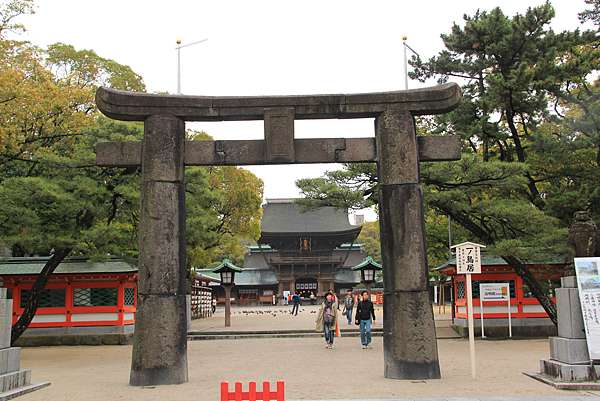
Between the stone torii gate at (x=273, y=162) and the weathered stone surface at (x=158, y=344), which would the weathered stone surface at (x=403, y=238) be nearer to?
the stone torii gate at (x=273, y=162)

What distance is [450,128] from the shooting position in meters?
20.2

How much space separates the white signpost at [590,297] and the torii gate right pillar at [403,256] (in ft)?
8.85

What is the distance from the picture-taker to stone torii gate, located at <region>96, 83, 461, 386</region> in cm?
1083

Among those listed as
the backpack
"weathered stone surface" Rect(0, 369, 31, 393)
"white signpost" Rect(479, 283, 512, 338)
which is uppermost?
"white signpost" Rect(479, 283, 512, 338)

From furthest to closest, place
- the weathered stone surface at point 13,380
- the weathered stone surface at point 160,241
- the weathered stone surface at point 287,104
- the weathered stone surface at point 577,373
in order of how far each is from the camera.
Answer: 1. the weathered stone surface at point 287,104
2. the weathered stone surface at point 160,241
3. the weathered stone surface at point 577,373
4. the weathered stone surface at point 13,380

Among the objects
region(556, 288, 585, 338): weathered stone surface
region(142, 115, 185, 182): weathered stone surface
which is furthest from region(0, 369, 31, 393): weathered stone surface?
region(556, 288, 585, 338): weathered stone surface

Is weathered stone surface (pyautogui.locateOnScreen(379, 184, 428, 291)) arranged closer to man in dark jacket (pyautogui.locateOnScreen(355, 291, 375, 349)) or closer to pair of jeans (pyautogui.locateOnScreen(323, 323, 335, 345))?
man in dark jacket (pyautogui.locateOnScreen(355, 291, 375, 349))

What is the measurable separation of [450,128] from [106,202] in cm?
1173

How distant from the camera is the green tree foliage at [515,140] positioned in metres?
17.1

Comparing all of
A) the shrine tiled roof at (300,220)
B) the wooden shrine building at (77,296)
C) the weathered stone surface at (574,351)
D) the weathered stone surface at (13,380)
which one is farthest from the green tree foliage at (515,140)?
the shrine tiled roof at (300,220)

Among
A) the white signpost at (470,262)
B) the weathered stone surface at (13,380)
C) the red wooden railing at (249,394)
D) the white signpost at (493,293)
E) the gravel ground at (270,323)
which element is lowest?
the gravel ground at (270,323)

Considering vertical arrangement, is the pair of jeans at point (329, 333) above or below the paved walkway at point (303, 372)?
above

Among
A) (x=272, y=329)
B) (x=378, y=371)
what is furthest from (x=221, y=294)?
(x=378, y=371)

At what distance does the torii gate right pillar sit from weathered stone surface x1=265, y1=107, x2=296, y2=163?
178 cm
